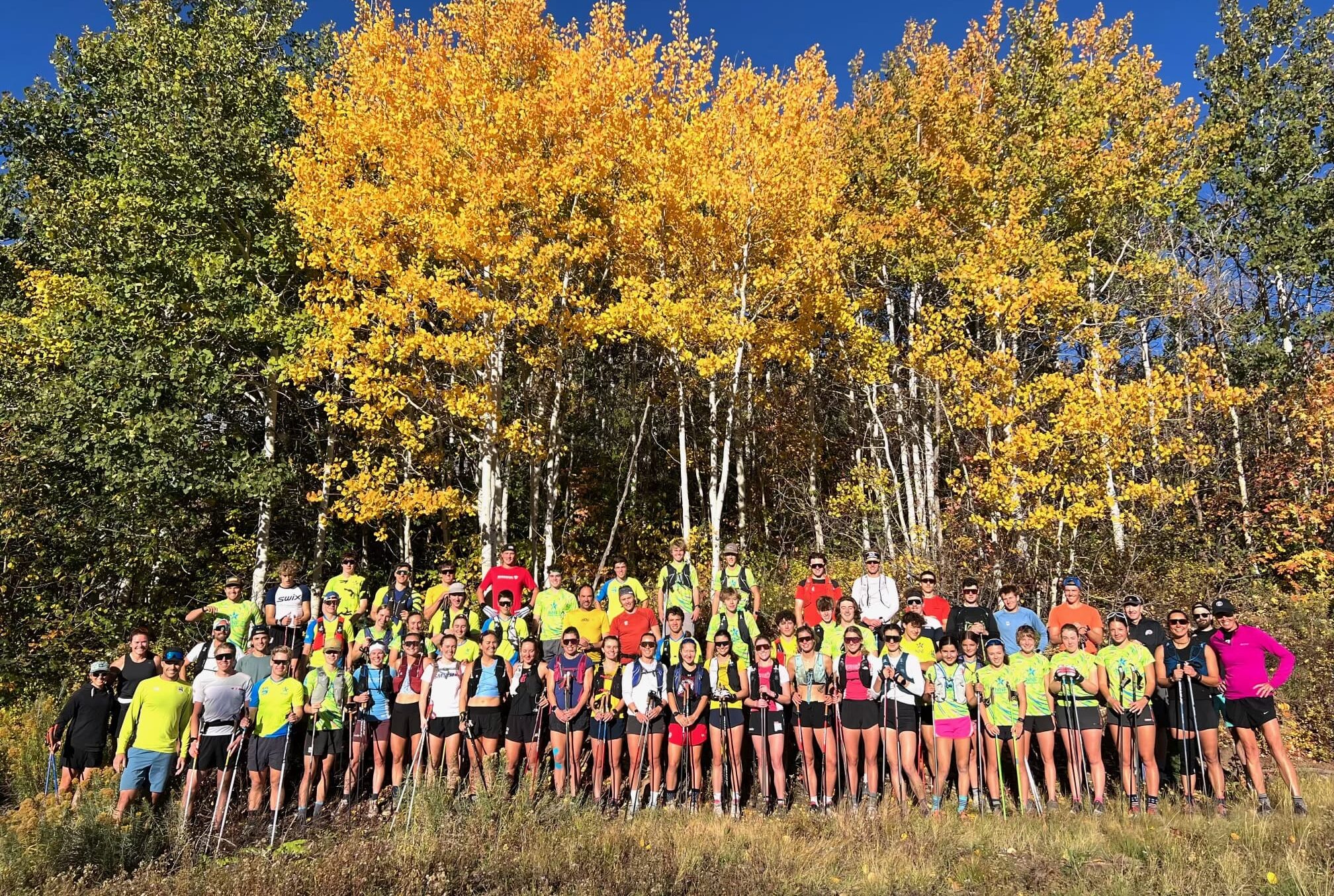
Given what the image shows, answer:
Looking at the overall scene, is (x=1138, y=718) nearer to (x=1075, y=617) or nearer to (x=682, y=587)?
(x=1075, y=617)

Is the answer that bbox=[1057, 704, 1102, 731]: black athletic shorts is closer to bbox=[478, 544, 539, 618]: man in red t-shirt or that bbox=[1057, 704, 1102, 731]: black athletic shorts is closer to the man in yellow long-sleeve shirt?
bbox=[478, 544, 539, 618]: man in red t-shirt

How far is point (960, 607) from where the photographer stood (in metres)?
8.02

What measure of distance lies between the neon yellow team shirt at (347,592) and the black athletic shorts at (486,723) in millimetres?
2167

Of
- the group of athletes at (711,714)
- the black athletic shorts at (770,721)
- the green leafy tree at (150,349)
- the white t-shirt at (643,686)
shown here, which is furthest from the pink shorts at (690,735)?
the green leafy tree at (150,349)

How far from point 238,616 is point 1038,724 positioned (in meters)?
8.31

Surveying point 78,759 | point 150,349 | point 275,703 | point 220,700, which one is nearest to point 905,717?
point 275,703

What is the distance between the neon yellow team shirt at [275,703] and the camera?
6898 millimetres

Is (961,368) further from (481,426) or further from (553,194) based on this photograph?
(481,426)

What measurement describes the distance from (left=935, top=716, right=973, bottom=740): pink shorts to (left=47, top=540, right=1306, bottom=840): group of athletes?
0.02m

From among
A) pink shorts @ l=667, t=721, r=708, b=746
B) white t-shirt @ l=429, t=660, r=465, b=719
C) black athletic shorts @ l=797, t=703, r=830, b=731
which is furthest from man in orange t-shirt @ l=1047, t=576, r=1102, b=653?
white t-shirt @ l=429, t=660, r=465, b=719

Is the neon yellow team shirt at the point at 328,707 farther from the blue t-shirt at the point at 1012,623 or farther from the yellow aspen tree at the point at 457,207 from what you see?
the blue t-shirt at the point at 1012,623

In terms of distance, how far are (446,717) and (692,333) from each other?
690 centimetres

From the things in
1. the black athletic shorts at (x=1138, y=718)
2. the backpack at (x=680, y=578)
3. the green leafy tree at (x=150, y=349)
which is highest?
the green leafy tree at (x=150, y=349)

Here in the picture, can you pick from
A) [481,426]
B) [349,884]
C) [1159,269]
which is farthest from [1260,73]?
[349,884]
